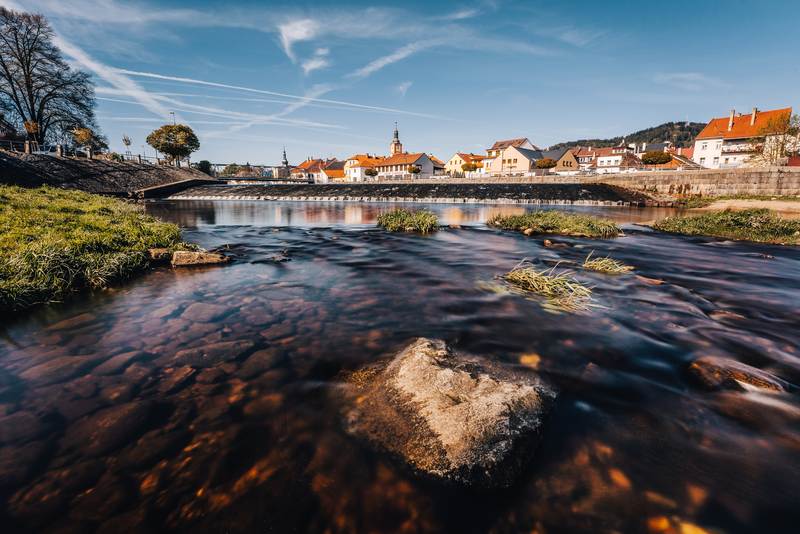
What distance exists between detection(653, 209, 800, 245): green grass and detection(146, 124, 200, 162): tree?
74132mm

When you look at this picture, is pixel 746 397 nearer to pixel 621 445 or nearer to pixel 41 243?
pixel 621 445

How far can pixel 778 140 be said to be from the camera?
4478 cm

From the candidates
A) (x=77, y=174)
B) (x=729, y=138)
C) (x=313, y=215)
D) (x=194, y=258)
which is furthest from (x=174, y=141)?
(x=729, y=138)

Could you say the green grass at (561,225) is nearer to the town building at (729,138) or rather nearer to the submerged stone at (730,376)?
the submerged stone at (730,376)

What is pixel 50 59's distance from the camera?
4169 centimetres

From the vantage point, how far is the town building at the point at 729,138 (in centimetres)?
6309

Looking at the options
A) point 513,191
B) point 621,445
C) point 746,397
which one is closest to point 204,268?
point 621,445

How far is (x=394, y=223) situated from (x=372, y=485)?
14941mm

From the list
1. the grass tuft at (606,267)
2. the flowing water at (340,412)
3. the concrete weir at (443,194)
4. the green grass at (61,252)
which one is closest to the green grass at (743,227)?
the flowing water at (340,412)

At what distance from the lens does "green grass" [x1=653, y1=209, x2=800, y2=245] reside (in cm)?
1413

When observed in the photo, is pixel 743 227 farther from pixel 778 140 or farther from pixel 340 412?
pixel 778 140

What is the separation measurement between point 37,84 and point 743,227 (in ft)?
224

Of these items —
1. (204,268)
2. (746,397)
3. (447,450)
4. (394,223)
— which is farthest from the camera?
(394,223)

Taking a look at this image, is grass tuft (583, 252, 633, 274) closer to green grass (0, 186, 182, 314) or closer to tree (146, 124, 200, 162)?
green grass (0, 186, 182, 314)
